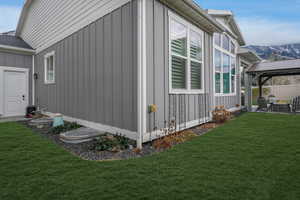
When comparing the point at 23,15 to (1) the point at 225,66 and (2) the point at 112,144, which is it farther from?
(1) the point at 225,66

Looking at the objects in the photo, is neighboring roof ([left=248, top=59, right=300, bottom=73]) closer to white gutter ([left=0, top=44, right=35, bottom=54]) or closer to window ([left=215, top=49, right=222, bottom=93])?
window ([left=215, top=49, right=222, bottom=93])

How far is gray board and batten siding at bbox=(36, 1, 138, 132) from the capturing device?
3770 millimetres

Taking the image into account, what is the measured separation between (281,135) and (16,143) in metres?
5.95

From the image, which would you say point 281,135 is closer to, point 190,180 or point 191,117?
point 191,117

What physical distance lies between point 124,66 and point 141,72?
0.54 meters

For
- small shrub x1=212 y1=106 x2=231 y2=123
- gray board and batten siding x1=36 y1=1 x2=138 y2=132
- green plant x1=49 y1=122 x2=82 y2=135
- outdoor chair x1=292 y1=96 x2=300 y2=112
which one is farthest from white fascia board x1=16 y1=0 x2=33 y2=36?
outdoor chair x1=292 y1=96 x2=300 y2=112

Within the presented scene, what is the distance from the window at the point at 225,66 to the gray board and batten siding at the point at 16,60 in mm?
8503

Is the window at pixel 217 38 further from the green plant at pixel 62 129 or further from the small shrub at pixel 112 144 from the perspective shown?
the green plant at pixel 62 129

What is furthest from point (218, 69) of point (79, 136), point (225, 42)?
point (79, 136)

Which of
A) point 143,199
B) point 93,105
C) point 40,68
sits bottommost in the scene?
point 143,199

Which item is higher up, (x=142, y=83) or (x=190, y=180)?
(x=142, y=83)

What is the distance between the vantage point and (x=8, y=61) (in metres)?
7.89

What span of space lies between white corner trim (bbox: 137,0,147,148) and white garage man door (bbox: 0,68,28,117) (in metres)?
7.34

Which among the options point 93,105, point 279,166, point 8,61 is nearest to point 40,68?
point 8,61
